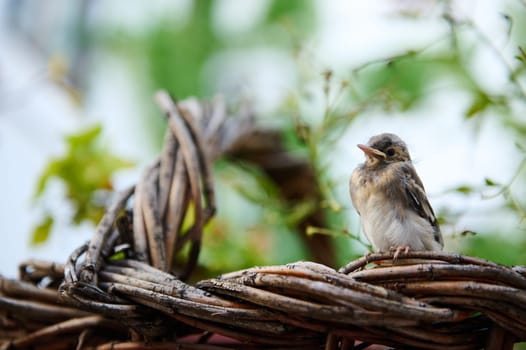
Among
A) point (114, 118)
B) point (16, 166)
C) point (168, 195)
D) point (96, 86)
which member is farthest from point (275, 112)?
point (96, 86)

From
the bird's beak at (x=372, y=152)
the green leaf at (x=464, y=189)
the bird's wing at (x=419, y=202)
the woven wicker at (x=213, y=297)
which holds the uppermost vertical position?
the green leaf at (x=464, y=189)

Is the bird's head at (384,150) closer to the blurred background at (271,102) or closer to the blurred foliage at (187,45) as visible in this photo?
the blurred background at (271,102)

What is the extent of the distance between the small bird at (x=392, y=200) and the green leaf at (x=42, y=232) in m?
0.47

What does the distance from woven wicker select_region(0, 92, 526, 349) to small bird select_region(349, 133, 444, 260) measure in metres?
0.05

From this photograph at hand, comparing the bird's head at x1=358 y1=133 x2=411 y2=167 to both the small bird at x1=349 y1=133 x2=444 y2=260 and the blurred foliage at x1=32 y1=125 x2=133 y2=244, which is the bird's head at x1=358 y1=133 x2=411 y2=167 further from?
the blurred foliage at x1=32 y1=125 x2=133 y2=244

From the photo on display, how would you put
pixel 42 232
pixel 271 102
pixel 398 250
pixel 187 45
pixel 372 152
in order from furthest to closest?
pixel 187 45, pixel 271 102, pixel 42 232, pixel 372 152, pixel 398 250

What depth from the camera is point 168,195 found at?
65cm

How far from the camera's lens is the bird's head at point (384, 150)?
587 millimetres

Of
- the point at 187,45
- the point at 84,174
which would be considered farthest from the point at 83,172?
the point at 187,45

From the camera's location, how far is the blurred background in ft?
2.41

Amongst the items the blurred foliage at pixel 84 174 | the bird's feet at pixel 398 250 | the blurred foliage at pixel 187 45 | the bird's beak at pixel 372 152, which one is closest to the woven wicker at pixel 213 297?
the bird's feet at pixel 398 250

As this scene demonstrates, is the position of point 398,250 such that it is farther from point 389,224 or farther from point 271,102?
point 271,102

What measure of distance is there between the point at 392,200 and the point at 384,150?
6 centimetres

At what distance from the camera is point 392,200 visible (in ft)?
1.83
